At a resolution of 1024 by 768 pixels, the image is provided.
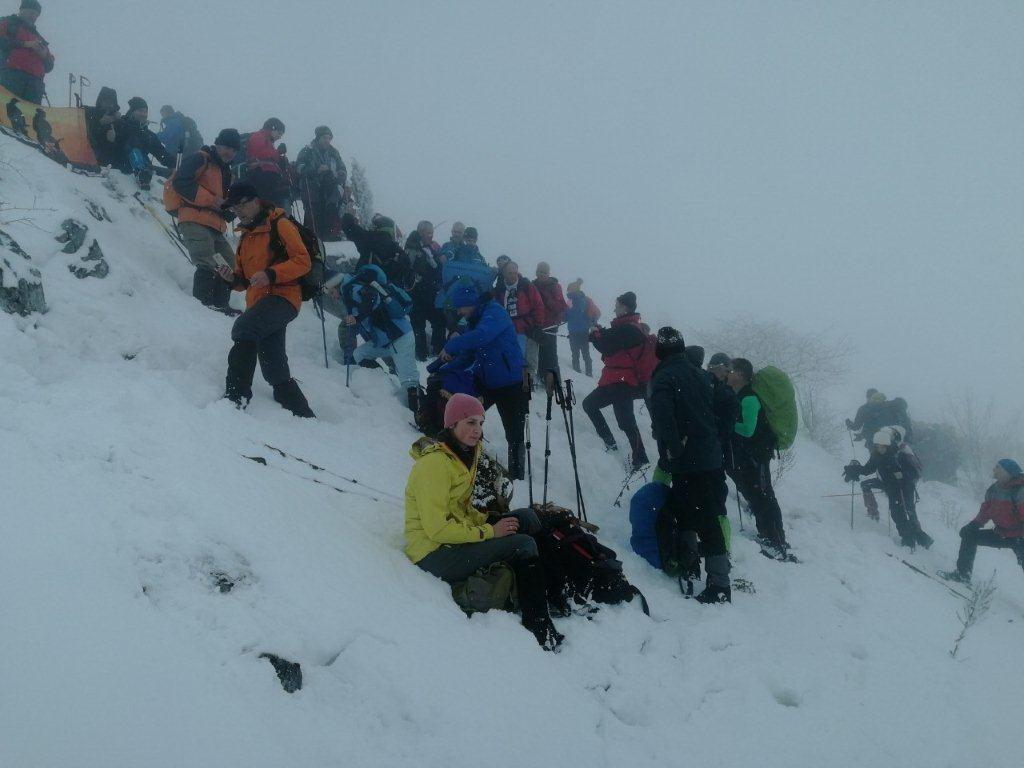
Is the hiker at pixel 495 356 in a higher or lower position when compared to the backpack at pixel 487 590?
higher

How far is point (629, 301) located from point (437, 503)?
542 centimetres

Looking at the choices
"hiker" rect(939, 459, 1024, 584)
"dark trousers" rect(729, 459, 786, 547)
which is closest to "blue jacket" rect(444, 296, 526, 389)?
"dark trousers" rect(729, 459, 786, 547)

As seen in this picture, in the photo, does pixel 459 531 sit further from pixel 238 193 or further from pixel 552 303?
pixel 552 303

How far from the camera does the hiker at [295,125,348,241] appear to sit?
12.0m

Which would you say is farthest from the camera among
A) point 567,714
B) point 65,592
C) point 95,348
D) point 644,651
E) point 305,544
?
point 95,348

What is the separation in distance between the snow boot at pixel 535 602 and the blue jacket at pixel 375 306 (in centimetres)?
438

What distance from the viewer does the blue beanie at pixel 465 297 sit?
22.0 ft

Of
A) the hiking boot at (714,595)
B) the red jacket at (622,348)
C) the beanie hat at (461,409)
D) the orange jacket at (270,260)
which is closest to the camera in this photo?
the beanie hat at (461,409)

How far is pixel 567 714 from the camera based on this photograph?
11.2 feet

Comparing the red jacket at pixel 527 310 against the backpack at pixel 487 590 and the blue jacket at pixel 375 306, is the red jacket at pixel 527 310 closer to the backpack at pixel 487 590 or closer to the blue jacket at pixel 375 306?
the blue jacket at pixel 375 306

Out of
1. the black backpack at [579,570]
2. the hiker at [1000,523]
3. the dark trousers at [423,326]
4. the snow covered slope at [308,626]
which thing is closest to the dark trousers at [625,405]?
the snow covered slope at [308,626]

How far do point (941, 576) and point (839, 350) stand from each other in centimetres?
2670

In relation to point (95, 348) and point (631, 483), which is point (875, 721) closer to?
point (631, 483)

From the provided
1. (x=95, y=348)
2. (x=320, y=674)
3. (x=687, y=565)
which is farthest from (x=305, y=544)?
(x=687, y=565)
